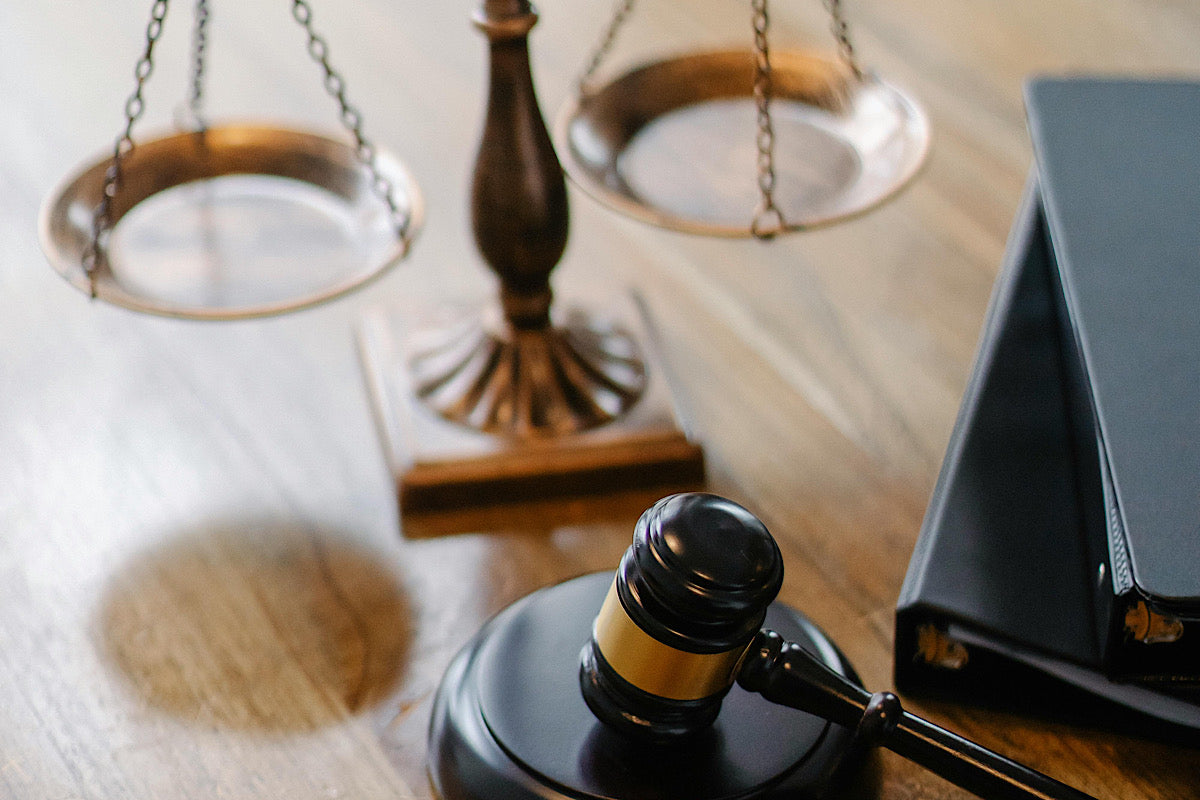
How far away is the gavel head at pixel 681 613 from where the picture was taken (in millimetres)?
554

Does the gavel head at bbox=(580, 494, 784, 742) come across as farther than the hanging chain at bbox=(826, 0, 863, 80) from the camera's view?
No

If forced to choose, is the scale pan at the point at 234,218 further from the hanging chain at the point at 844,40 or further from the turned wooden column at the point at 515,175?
the hanging chain at the point at 844,40

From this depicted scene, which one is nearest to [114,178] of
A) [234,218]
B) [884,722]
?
[234,218]

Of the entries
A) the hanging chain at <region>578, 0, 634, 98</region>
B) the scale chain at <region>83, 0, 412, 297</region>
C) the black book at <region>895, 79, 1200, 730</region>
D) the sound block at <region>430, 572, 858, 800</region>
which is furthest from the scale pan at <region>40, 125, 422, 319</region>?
the black book at <region>895, 79, 1200, 730</region>

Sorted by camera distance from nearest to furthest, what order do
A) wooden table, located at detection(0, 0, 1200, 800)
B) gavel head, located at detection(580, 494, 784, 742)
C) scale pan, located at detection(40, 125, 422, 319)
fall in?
gavel head, located at detection(580, 494, 784, 742) → wooden table, located at detection(0, 0, 1200, 800) → scale pan, located at detection(40, 125, 422, 319)

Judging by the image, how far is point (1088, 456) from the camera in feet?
2.35

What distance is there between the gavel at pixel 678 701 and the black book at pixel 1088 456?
0.08 m

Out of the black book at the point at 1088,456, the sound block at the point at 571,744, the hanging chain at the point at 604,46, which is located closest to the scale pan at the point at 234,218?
the hanging chain at the point at 604,46

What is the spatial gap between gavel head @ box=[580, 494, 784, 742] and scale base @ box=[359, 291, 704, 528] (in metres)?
0.23

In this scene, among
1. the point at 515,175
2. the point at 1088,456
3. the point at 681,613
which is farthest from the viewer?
the point at 515,175

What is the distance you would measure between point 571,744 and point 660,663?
2.9 inches

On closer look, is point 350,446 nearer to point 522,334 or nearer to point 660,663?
point 522,334

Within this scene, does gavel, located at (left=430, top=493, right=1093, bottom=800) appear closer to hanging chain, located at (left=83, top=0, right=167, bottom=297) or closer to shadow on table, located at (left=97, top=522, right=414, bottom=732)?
shadow on table, located at (left=97, top=522, right=414, bottom=732)

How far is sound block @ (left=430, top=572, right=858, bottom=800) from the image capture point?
0.61 meters
